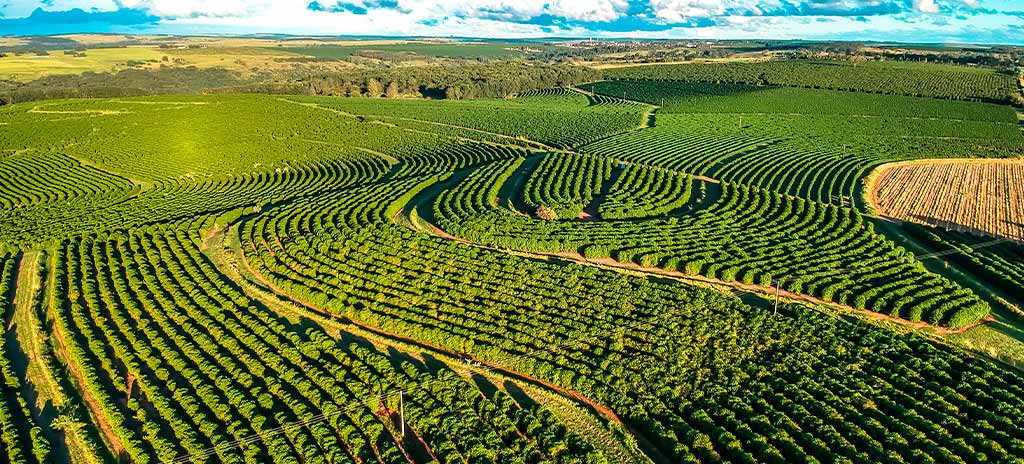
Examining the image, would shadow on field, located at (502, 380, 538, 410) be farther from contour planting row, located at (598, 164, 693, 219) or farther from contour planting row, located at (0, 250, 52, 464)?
contour planting row, located at (598, 164, 693, 219)

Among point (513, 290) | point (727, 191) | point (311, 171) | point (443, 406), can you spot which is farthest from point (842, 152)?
point (443, 406)

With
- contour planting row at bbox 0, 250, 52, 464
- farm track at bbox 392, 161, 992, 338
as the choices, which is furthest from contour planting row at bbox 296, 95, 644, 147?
contour planting row at bbox 0, 250, 52, 464

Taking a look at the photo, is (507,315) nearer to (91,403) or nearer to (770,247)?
(91,403)

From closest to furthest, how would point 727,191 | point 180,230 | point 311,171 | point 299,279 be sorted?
point 299,279, point 180,230, point 727,191, point 311,171

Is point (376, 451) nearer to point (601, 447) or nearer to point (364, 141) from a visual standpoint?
point (601, 447)

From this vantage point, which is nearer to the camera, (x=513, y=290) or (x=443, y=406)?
(x=443, y=406)

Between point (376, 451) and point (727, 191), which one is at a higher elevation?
point (727, 191)

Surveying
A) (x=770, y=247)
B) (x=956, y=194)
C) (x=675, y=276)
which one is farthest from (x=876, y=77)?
(x=675, y=276)

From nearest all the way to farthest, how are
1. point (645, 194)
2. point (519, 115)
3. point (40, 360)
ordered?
point (40, 360)
point (645, 194)
point (519, 115)
